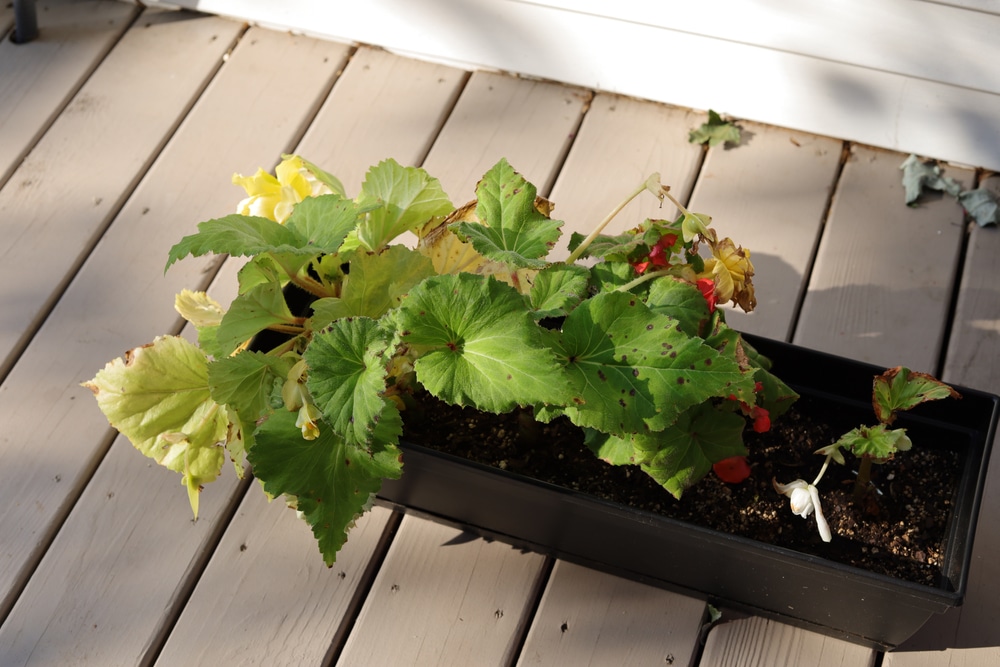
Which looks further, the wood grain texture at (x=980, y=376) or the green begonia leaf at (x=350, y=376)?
the wood grain texture at (x=980, y=376)

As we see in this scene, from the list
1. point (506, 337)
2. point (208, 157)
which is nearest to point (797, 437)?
point (506, 337)

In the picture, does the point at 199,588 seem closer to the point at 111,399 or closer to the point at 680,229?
the point at 111,399

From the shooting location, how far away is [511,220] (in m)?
0.91

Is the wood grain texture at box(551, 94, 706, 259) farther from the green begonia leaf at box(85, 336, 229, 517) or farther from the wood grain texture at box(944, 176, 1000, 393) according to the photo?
the green begonia leaf at box(85, 336, 229, 517)

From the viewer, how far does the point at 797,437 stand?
1081 mm

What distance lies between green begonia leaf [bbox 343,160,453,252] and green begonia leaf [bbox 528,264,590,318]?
147mm

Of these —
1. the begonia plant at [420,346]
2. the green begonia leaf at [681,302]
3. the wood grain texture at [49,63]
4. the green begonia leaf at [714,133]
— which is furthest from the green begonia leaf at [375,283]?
the wood grain texture at [49,63]

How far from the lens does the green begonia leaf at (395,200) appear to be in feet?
3.18

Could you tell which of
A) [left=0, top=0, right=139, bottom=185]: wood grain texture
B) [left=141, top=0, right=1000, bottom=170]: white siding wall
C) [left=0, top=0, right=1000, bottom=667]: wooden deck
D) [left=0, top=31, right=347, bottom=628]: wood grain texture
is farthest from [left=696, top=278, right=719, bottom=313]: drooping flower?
[left=0, top=0, right=139, bottom=185]: wood grain texture

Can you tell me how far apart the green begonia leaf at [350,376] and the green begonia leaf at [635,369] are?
15 cm

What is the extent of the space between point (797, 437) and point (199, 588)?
29.0 inches

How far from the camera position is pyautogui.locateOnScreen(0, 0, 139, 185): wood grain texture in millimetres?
1642

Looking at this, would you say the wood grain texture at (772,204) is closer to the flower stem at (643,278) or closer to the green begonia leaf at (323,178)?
the flower stem at (643,278)

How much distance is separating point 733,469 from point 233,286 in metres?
0.80
